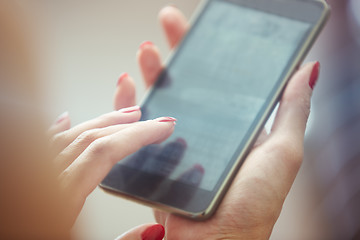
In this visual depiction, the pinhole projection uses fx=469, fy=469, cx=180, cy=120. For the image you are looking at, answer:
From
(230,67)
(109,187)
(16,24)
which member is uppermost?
(16,24)

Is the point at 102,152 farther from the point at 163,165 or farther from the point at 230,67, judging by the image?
the point at 230,67

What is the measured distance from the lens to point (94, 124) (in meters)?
0.49

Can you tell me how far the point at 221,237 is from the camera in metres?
0.47

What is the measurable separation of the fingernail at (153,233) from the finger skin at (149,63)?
27cm

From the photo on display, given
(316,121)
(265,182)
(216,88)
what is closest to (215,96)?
(216,88)

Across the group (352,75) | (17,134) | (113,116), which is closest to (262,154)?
(113,116)

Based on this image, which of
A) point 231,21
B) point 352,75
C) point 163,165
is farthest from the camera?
point 352,75

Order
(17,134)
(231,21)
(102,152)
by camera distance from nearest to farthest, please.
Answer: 1. (17,134)
2. (102,152)
3. (231,21)

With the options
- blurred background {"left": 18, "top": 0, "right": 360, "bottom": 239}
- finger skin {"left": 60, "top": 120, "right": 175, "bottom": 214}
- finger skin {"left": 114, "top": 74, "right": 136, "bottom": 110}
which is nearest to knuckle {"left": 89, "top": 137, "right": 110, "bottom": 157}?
finger skin {"left": 60, "top": 120, "right": 175, "bottom": 214}

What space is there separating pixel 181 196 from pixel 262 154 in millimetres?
97

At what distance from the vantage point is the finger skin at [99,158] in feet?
1.28

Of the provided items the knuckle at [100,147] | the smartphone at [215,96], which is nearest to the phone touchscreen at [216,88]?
the smartphone at [215,96]

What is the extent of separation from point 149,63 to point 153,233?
0.31m

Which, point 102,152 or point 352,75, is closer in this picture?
point 102,152
